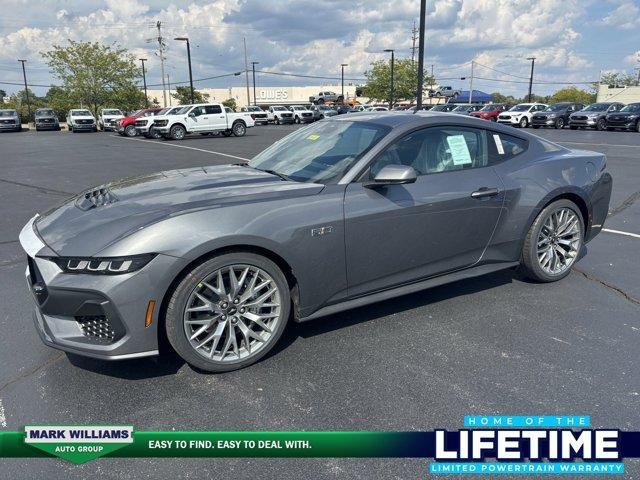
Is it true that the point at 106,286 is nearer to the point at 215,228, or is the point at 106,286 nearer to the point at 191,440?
the point at 215,228

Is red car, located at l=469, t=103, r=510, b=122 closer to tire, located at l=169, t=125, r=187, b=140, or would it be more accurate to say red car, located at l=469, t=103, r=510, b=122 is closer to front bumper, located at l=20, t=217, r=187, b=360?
tire, located at l=169, t=125, r=187, b=140

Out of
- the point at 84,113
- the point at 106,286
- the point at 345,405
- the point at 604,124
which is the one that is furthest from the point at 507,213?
the point at 84,113

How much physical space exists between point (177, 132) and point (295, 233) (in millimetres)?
24470

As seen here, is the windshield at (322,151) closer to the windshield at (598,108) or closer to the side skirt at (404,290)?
the side skirt at (404,290)

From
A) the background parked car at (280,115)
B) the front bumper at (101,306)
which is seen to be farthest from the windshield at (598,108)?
the front bumper at (101,306)

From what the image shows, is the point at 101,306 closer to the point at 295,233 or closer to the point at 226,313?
the point at 226,313

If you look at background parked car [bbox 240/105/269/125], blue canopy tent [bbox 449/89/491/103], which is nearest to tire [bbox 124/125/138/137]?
background parked car [bbox 240/105/269/125]

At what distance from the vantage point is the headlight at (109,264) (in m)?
2.62

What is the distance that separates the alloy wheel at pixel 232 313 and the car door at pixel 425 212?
1.98 ft

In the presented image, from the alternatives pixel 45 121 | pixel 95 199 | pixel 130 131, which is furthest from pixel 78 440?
pixel 45 121

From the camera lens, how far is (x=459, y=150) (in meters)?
3.86

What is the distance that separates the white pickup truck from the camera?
25.5 meters

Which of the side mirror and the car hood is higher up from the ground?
the side mirror

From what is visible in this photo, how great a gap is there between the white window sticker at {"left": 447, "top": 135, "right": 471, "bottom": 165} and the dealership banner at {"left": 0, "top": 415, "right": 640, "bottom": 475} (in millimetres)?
2074
